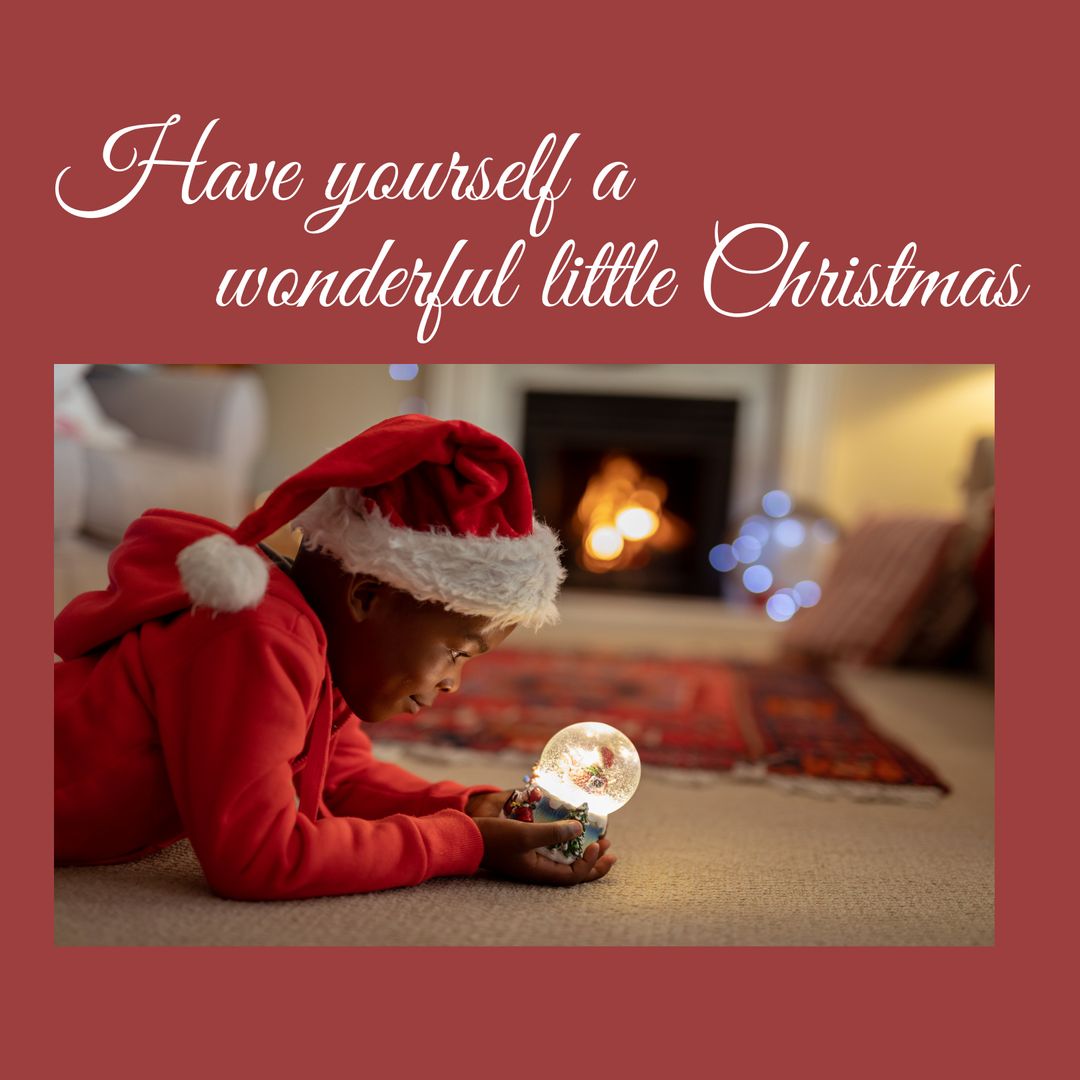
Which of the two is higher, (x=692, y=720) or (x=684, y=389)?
(x=684, y=389)

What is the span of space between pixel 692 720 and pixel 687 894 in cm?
91

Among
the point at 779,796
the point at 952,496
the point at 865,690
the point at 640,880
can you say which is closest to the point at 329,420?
the point at 952,496

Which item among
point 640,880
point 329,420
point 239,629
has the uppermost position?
point 329,420

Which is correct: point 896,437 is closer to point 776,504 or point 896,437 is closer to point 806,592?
point 776,504

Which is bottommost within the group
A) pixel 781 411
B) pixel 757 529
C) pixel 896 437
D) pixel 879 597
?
pixel 879 597

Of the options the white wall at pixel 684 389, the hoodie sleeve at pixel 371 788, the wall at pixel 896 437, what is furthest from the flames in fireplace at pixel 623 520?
the hoodie sleeve at pixel 371 788

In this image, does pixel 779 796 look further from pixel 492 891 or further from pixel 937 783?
pixel 492 891

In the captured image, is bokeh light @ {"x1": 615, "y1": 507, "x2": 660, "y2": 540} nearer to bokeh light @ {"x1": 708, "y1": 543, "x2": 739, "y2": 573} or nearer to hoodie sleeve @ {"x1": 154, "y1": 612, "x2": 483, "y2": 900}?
bokeh light @ {"x1": 708, "y1": 543, "x2": 739, "y2": 573}

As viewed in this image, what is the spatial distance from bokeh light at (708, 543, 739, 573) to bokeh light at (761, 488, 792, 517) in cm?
30

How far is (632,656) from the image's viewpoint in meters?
2.71

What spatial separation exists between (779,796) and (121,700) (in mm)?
865

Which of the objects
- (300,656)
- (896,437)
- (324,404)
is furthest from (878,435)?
(300,656)

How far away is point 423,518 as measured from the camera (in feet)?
3.00

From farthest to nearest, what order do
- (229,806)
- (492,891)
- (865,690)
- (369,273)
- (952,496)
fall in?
(952,496) < (865,690) < (369,273) < (492,891) < (229,806)
